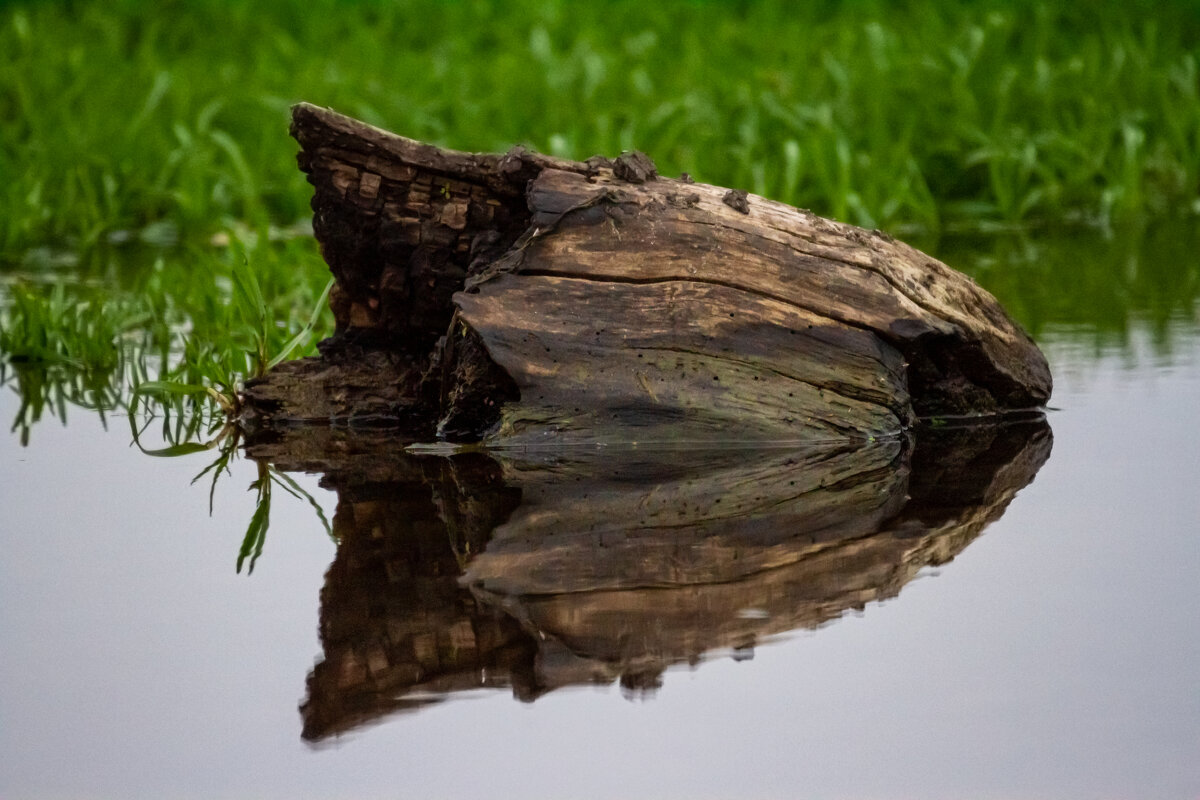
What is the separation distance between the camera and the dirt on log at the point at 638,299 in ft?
12.2

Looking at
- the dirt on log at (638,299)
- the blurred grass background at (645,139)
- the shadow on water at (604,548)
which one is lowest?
→ the shadow on water at (604,548)

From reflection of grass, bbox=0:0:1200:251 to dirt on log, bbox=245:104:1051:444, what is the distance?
266 centimetres

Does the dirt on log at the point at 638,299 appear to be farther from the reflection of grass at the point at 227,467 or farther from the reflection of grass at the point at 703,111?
the reflection of grass at the point at 703,111

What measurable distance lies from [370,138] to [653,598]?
1.64 metres

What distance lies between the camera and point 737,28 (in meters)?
9.78

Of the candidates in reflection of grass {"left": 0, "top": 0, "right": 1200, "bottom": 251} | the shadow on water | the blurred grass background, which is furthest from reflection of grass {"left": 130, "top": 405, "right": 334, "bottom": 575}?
reflection of grass {"left": 0, "top": 0, "right": 1200, "bottom": 251}

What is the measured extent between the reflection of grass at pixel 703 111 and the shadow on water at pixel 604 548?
9.95ft

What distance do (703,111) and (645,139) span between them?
40cm

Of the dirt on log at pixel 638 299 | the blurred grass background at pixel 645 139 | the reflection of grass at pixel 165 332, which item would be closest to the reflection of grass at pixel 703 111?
the blurred grass background at pixel 645 139

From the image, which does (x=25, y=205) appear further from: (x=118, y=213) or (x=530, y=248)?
(x=530, y=248)

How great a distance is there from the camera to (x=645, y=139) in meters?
7.32

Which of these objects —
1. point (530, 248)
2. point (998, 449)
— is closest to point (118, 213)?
point (530, 248)

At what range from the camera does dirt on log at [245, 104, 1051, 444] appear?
3.72 metres

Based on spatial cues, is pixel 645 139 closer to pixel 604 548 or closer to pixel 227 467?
pixel 227 467
